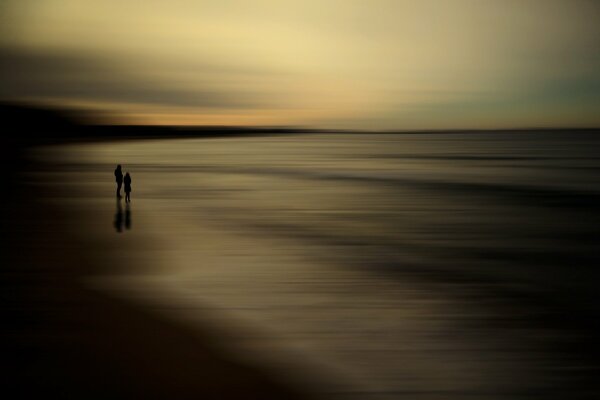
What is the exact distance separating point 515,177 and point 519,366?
37807mm

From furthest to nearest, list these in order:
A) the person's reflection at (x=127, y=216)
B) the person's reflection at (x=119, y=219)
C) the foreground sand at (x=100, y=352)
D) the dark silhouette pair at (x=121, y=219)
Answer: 1. the person's reflection at (x=127, y=216)
2. the dark silhouette pair at (x=121, y=219)
3. the person's reflection at (x=119, y=219)
4. the foreground sand at (x=100, y=352)

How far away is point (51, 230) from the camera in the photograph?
15.0m

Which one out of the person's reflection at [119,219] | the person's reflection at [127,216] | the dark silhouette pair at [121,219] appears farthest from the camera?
the person's reflection at [127,216]

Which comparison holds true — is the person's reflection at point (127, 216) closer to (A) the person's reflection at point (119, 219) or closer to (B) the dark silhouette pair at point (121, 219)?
(B) the dark silhouette pair at point (121, 219)

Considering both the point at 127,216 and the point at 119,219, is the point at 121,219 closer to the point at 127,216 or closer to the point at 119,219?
the point at 119,219

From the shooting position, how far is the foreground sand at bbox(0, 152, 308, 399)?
241 inches

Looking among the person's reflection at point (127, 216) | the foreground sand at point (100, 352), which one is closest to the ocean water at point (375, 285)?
the person's reflection at point (127, 216)

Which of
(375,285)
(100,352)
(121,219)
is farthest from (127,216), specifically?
(100,352)

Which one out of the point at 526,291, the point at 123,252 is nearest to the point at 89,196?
the point at 123,252

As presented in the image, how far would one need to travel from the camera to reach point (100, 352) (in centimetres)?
694

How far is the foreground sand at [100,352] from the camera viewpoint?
612cm

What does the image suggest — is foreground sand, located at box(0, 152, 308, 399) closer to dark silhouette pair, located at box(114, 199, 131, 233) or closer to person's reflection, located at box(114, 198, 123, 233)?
person's reflection, located at box(114, 198, 123, 233)

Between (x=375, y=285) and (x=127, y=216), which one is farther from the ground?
(x=127, y=216)

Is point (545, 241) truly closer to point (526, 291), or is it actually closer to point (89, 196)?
point (526, 291)
